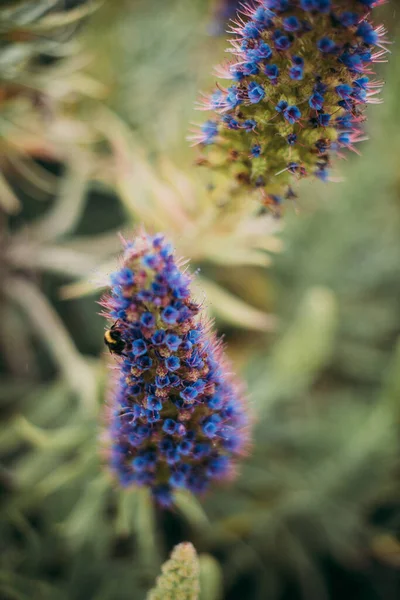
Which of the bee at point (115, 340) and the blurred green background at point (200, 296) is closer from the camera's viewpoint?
the bee at point (115, 340)

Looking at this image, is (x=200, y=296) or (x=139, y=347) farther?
(x=200, y=296)

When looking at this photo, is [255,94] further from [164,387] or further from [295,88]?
[164,387]

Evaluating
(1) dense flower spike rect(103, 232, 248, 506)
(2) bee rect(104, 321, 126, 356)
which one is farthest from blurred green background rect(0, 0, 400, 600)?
(2) bee rect(104, 321, 126, 356)

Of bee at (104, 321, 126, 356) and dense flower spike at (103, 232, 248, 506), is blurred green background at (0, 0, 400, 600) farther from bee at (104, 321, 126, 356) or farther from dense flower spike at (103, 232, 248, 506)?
bee at (104, 321, 126, 356)

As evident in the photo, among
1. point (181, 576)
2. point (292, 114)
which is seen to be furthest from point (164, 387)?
point (292, 114)

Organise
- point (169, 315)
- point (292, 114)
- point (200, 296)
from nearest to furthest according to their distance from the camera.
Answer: point (169, 315) → point (292, 114) → point (200, 296)

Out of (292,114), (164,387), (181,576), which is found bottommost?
(181,576)

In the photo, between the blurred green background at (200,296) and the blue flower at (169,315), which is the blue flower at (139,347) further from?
the blurred green background at (200,296)

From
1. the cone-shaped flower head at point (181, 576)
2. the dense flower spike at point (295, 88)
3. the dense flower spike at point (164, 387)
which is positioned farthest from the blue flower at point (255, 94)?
the cone-shaped flower head at point (181, 576)
